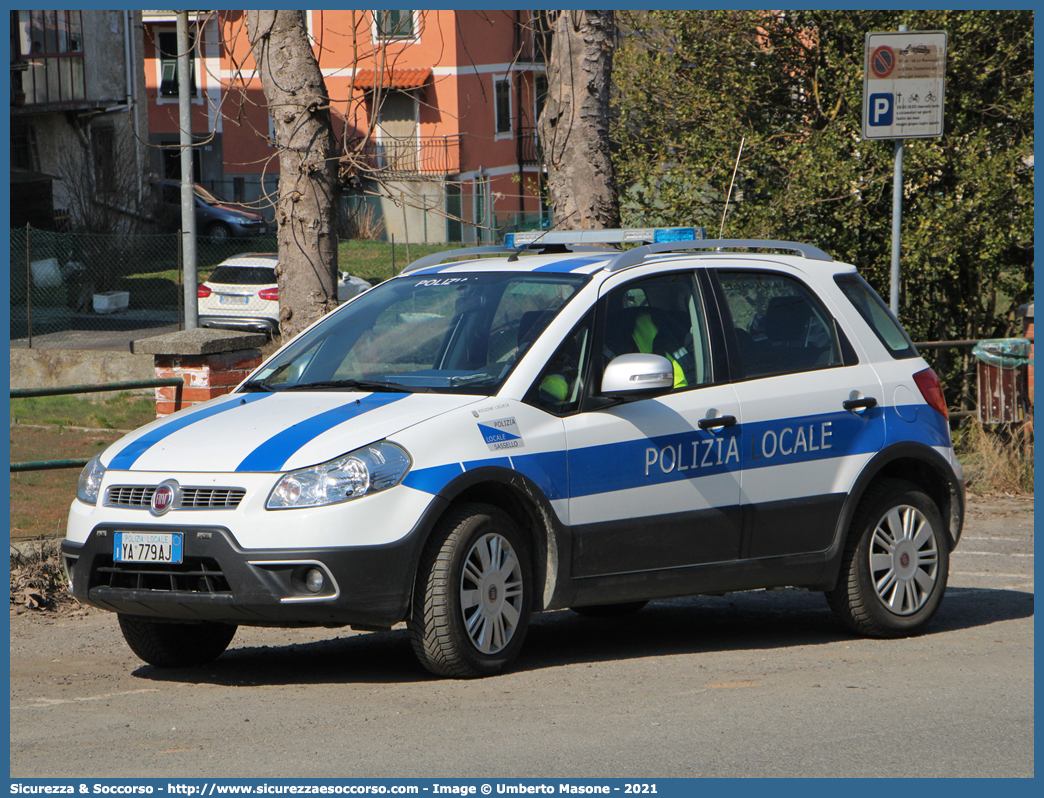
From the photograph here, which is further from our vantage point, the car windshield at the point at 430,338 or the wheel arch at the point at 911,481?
the wheel arch at the point at 911,481

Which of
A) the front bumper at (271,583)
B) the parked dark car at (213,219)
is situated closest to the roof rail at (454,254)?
the front bumper at (271,583)

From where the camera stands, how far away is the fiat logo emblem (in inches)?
216

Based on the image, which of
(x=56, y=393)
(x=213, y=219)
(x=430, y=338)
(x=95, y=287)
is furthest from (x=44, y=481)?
(x=213, y=219)

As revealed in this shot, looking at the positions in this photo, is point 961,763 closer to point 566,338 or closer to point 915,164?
point 566,338

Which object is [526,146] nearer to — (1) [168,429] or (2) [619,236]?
(2) [619,236]

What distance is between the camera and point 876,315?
288 inches

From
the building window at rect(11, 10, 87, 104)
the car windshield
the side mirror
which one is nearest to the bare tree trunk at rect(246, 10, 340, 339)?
the car windshield

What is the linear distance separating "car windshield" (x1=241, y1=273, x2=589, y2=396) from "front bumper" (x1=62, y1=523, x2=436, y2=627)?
3.03 feet

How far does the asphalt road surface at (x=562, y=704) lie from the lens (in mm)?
4676

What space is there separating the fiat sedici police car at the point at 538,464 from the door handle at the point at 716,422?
19 millimetres

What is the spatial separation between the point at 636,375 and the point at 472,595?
46.6 inches

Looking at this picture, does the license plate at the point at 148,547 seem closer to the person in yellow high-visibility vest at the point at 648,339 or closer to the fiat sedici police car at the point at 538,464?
the fiat sedici police car at the point at 538,464

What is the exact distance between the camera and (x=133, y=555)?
555cm
